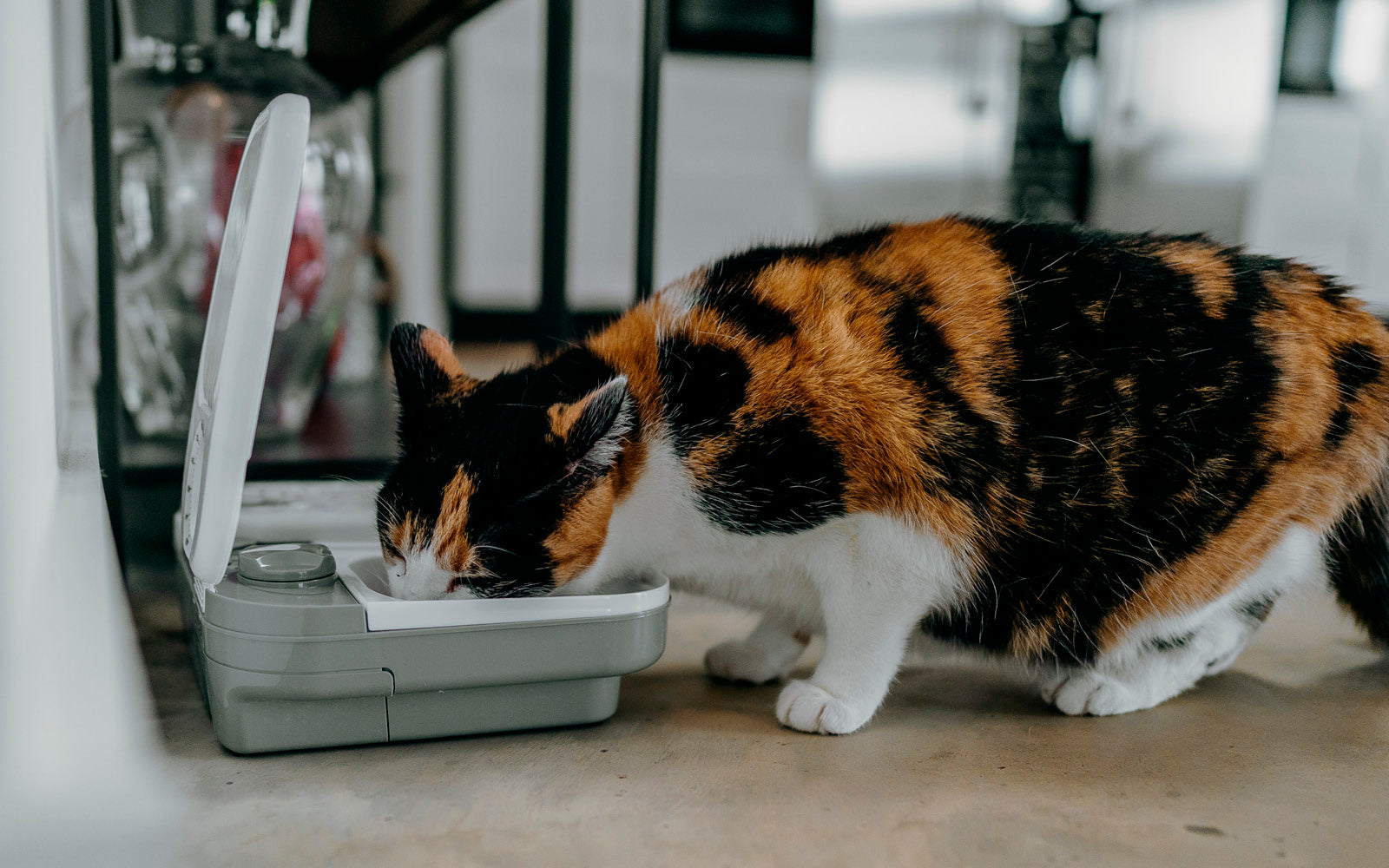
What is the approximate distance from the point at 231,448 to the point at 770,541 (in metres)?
0.41

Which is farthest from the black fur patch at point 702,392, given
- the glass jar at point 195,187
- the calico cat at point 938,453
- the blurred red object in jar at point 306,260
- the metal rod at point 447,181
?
the metal rod at point 447,181

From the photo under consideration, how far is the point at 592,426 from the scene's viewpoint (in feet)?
2.47

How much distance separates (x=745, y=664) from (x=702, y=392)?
0.99 ft

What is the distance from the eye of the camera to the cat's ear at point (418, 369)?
0.83m

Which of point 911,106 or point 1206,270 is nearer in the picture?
point 1206,270

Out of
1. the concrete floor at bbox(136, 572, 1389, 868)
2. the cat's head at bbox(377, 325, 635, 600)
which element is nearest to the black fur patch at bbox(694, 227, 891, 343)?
the cat's head at bbox(377, 325, 635, 600)

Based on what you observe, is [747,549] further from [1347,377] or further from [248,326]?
[1347,377]

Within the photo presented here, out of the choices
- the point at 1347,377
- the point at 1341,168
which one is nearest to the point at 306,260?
the point at 1347,377

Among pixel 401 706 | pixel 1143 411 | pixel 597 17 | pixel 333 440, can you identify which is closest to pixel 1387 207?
pixel 597 17

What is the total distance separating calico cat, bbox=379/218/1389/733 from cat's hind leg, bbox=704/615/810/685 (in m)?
0.06

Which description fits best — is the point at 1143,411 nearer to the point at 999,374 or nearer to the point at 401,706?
the point at 999,374

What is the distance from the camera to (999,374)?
858 mm

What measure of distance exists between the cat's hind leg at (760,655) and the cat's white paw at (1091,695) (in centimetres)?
23

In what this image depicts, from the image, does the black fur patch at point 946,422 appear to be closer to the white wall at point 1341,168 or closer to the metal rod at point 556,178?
the metal rod at point 556,178
